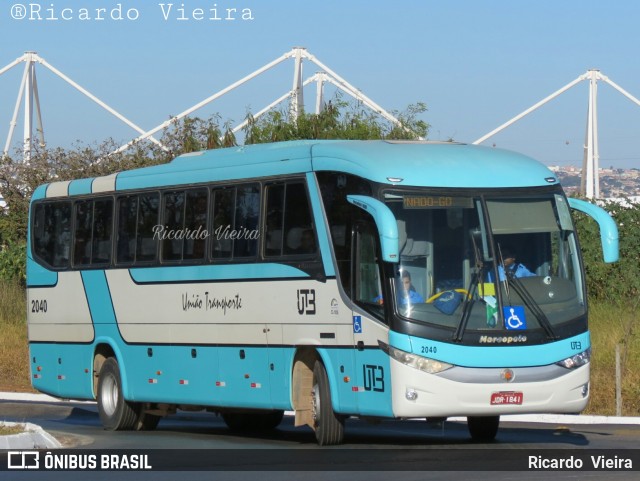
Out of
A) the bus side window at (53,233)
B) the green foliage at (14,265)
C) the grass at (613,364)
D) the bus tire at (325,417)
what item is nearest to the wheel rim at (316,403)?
the bus tire at (325,417)

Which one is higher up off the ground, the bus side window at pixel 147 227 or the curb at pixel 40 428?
the bus side window at pixel 147 227

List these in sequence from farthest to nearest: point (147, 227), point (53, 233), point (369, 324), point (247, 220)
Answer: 1. point (53, 233)
2. point (147, 227)
3. point (247, 220)
4. point (369, 324)

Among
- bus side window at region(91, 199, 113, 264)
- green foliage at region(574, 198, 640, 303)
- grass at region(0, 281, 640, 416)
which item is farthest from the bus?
green foliage at region(574, 198, 640, 303)

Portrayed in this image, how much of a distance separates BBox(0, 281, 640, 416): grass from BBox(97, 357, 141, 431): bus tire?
647 cm

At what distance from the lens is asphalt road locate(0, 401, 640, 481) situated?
40.0 feet

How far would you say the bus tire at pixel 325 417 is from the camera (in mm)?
14766

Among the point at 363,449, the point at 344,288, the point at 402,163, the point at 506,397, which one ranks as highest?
the point at 402,163

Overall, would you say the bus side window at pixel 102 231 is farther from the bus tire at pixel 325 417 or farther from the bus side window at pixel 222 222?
the bus tire at pixel 325 417

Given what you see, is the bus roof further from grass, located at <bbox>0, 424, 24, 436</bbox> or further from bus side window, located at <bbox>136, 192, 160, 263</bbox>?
grass, located at <bbox>0, 424, 24, 436</bbox>

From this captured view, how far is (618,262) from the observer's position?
97.9ft

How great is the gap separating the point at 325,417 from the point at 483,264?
7.77 ft

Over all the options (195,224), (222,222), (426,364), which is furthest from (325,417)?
(195,224)

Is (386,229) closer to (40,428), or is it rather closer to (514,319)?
(514,319)

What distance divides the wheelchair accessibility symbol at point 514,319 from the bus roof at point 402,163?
1320mm
